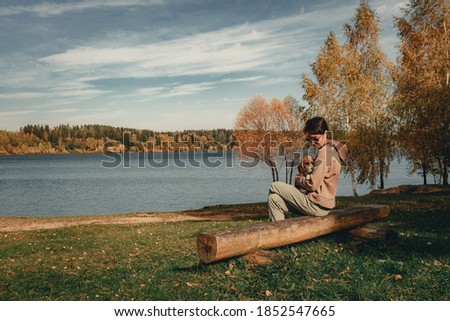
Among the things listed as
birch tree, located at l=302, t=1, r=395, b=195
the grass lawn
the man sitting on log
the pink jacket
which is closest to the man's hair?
the man sitting on log

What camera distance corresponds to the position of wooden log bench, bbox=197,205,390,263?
5.48m

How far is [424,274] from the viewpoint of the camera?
5836 millimetres

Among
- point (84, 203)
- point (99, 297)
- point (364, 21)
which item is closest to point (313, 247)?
point (99, 297)

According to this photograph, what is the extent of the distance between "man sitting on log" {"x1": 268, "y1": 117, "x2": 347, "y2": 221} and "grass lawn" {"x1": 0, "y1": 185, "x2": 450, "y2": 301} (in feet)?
2.77

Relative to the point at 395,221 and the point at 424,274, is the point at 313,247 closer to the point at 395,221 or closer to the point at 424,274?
the point at 424,274

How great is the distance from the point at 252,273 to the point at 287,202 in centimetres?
152

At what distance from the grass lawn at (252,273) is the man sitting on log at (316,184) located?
2.77ft

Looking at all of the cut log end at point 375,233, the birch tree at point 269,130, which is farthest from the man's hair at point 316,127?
the birch tree at point 269,130

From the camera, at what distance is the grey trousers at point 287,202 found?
21.6 feet

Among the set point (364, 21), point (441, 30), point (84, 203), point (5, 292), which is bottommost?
point (84, 203)

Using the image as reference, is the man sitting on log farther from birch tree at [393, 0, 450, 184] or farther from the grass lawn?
birch tree at [393, 0, 450, 184]

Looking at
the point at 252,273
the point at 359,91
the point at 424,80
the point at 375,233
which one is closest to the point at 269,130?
the point at 359,91

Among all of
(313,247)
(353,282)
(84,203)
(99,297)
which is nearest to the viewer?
(353,282)

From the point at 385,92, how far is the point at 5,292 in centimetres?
2871
